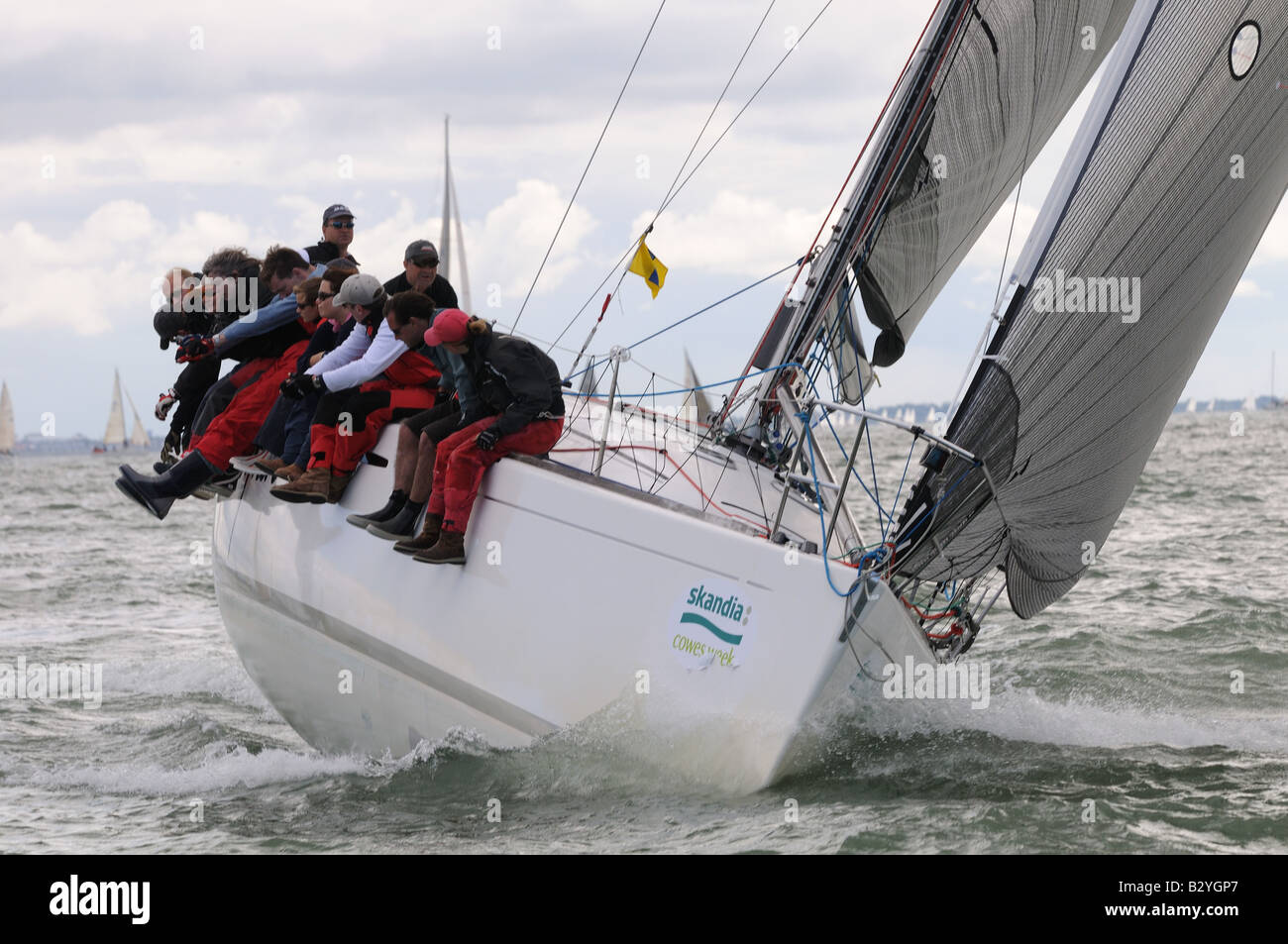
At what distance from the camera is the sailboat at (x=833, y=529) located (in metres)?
4.05

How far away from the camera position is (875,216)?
6168 mm

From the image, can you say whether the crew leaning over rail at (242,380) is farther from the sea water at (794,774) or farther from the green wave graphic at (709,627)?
the green wave graphic at (709,627)

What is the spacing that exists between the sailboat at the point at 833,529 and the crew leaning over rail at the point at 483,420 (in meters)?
0.09

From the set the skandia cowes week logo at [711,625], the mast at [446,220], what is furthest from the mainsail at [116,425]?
the skandia cowes week logo at [711,625]

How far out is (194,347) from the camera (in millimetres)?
5785

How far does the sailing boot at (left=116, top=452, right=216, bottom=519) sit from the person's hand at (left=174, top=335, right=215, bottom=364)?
0.45 metres

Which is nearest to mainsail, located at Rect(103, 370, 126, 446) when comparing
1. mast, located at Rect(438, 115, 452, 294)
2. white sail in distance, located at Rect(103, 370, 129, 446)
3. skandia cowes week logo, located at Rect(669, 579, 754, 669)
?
white sail in distance, located at Rect(103, 370, 129, 446)

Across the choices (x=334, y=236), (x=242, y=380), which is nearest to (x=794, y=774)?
(x=242, y=380)

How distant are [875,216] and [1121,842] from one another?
3237mm

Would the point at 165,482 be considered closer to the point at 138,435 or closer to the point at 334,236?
the point at 334,236

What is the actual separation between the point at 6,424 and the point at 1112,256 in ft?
183

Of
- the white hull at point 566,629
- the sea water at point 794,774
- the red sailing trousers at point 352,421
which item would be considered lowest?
the sea water at point 794,774

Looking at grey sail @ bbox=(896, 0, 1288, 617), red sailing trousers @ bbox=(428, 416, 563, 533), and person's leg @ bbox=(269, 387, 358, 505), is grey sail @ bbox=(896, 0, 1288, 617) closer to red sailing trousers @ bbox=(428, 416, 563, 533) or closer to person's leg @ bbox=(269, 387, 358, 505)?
red sailing trousers @ bbox=(428, 416, 563, 533)
